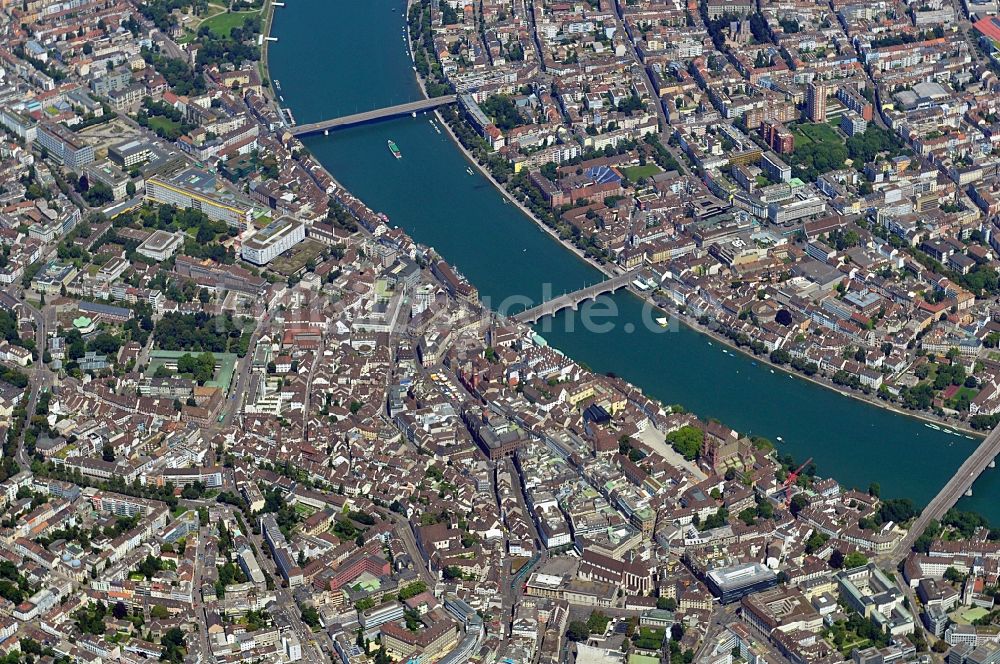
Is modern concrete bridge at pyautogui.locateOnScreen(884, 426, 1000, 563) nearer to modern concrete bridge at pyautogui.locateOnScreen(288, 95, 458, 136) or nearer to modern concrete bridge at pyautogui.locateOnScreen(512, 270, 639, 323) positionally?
modern concrete bridge at pyautogui.locateOnScreen(512, 270, 639, 323)

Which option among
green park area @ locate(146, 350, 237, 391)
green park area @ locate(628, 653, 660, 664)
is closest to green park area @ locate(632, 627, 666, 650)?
green park area @ locate(628, 653, 660, 664)

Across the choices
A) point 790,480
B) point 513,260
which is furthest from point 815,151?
point 790,480

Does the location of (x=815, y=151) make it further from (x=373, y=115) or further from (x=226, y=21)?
(x=226, y=21)

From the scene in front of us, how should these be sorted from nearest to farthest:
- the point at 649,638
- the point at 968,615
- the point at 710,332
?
the point at 649,638
the point at 968,615
the point at 710,332

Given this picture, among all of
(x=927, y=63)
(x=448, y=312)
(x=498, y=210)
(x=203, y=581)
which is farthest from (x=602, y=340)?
(x=927, y=63)

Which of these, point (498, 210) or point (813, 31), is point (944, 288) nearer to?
point (498, 210)

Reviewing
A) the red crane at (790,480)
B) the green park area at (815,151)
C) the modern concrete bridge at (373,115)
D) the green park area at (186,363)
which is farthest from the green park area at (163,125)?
the red crane at (790,480)
